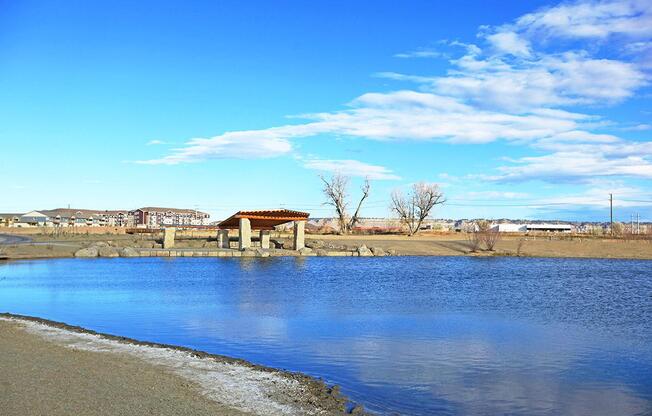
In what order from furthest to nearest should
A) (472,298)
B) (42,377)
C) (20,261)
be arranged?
(20,261)
(472,298)
(42,377)

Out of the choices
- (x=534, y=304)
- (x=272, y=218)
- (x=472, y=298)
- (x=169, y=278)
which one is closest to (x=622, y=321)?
(x=534, y=304)

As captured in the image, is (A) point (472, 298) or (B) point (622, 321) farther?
(A) point (472, 298)

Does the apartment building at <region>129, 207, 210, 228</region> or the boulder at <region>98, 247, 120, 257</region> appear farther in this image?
the apartment building at <region>129, 207, 210, 228</region>

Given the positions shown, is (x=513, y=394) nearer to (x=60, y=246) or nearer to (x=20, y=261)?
(x=20, y=261)

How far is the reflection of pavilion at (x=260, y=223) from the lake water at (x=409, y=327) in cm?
1895

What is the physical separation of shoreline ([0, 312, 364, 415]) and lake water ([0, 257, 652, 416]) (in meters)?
0.93

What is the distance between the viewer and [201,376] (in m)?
10.4

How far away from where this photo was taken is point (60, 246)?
5612cm

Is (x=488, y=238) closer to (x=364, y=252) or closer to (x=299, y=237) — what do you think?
(x=364, y=252)

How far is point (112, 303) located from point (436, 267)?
2773 centimetres

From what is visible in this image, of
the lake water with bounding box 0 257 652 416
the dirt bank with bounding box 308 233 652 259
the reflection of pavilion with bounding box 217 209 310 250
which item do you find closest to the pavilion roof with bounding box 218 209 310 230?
the reflection of pavilion with bounding box 217 209 310 250

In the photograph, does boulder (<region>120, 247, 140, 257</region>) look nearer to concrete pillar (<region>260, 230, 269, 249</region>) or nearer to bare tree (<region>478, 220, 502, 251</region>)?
concrete pillar (<region>260, 230, 269, 249</region>)

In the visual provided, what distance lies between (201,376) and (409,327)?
819 cm

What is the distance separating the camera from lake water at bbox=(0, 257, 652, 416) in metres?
10.5
